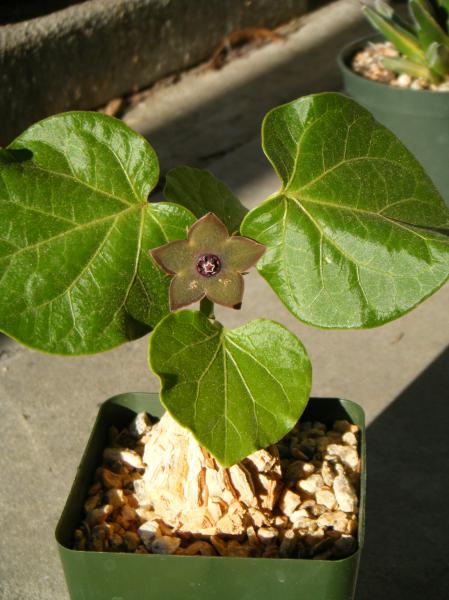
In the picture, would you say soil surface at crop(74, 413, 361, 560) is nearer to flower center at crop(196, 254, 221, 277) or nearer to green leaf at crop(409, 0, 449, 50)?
flower center at crop(196, 254, 221, 277)

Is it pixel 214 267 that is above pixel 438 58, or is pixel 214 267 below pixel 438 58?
above

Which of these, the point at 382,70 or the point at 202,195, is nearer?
the point at 202,195

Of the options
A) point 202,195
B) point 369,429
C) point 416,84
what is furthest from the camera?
point 416,84

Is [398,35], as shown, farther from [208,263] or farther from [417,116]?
[208,263]

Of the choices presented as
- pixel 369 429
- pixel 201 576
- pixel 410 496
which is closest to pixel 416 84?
pixel 369 429

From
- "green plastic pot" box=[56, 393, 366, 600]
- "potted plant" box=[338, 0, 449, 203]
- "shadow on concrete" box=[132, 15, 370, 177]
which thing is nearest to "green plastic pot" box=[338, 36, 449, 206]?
"potted plant" box=[338, 0, 449, 203]

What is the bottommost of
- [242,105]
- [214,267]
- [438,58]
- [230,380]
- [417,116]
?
[242,105]
